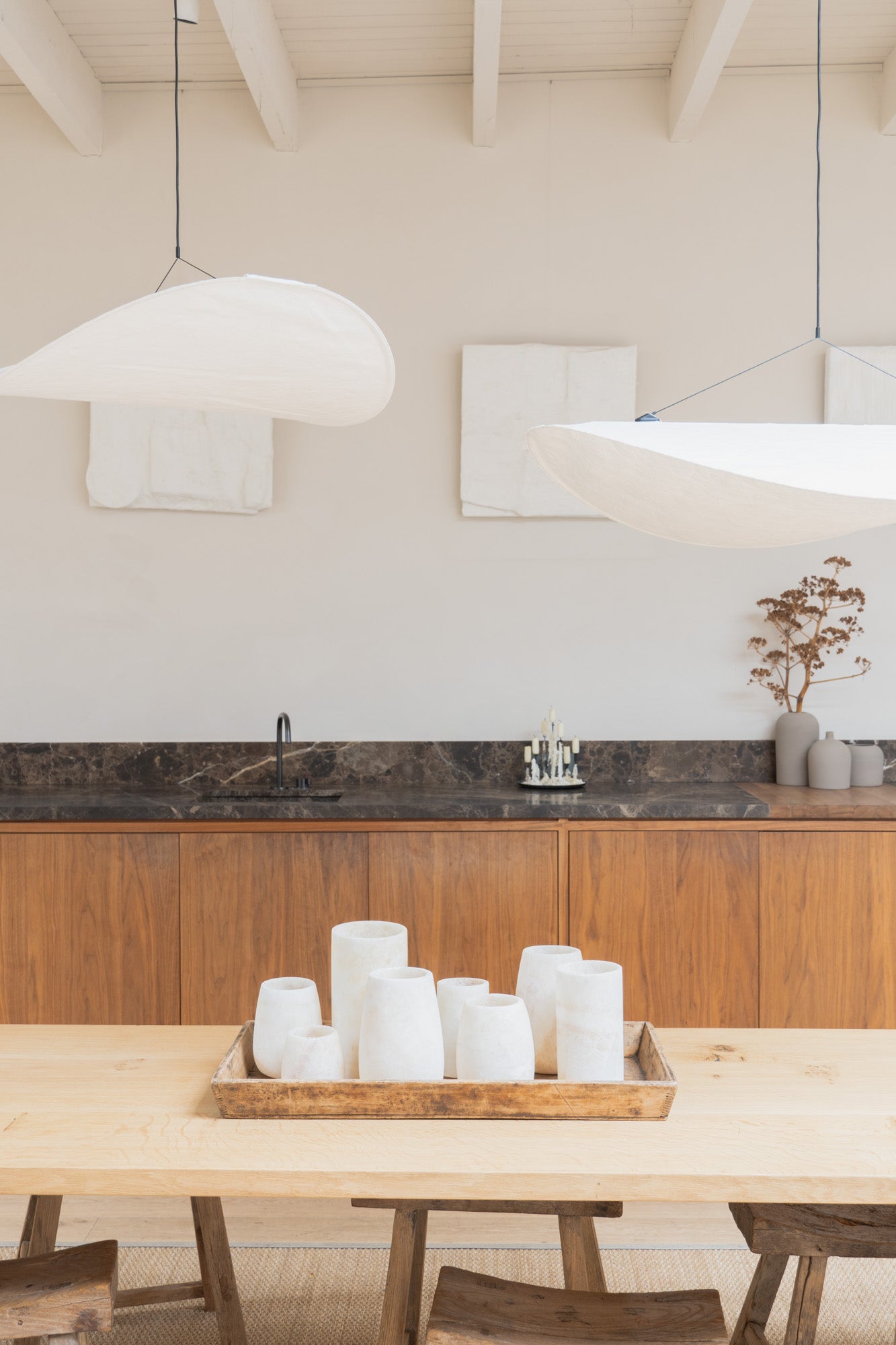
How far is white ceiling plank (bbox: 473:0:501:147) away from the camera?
317 centimetres

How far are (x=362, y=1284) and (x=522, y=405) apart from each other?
2.69 meters

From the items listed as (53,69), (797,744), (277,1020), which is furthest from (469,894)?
(53,69)

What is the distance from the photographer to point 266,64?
341 centimetres

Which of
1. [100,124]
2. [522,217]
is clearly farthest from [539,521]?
[100,124]

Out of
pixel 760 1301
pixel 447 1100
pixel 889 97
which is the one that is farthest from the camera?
pixel 889 97

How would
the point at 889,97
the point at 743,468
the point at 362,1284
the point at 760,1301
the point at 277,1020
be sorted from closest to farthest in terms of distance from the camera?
A: the point at 743,468 < the point at 277,1020 < the point at 760,1301 < the point at 362,1284 < the point at 889,97

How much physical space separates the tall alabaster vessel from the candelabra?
1987 millimetres

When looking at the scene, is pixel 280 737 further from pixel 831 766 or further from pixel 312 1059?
pixel 312 1059

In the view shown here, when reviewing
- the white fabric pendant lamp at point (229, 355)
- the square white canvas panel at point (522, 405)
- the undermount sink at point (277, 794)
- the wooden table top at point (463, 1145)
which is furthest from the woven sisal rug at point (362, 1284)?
the square white canvas panel at point (522, 405)

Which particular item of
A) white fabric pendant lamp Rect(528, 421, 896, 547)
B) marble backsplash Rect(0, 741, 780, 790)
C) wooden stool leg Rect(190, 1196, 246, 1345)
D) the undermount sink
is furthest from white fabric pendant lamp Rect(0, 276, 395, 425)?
marble backsplash Rect(0, 741, 780, 790)

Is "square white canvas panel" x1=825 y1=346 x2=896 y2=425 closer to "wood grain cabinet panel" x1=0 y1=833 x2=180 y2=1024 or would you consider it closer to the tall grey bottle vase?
the tall grey bottle vase

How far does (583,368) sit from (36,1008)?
268 centimetres

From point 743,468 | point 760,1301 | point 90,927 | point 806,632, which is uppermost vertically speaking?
point 743,468

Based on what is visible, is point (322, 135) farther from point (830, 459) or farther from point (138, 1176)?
point (138, 1176)
